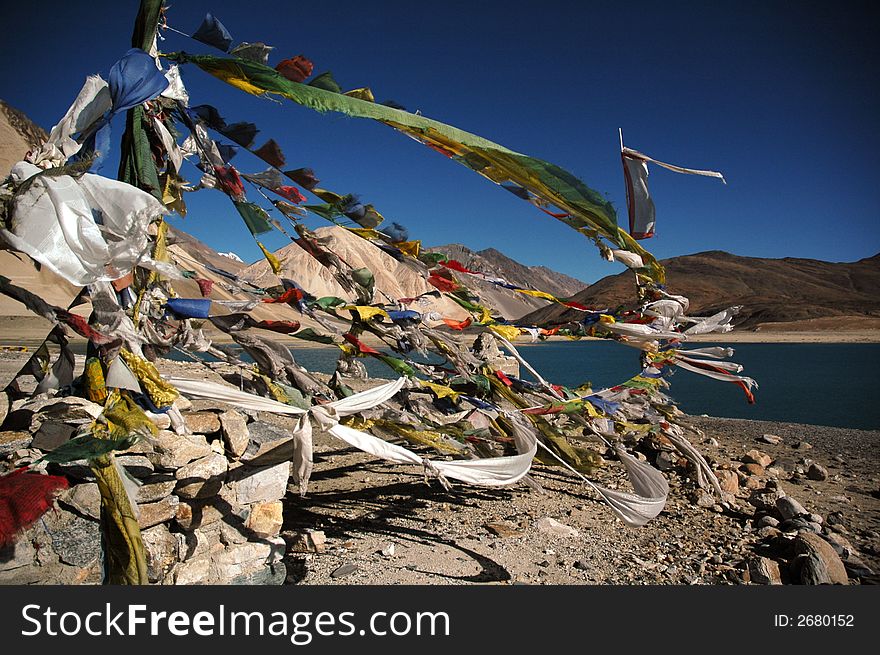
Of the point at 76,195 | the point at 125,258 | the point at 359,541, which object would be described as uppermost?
the point at 76,195

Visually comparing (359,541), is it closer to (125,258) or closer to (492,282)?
(492,282)

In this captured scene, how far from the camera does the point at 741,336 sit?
68.1m

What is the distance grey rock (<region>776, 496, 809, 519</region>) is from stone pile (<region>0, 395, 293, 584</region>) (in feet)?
14.5

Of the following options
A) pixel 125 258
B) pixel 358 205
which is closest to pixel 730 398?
pixel 358 205

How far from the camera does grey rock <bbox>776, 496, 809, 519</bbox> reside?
4.69 metres

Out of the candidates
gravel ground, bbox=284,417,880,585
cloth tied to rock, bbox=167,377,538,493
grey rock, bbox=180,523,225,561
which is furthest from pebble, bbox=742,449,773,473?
grey rock, bbox=180,523,225,561

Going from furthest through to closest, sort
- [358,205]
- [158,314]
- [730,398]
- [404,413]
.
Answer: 1. [730,398]
2. [404,413]
3. [358,205]
4. [158,314]

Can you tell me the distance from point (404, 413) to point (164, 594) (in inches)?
76.7

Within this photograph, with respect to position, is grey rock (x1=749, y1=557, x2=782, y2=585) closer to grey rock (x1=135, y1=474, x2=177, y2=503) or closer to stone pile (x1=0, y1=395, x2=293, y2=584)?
stone pile (x1=0, y1=395, x2=293, y2=584)

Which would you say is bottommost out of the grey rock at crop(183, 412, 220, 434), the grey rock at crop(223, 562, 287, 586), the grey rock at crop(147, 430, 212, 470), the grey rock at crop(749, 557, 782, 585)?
the grey rock at crop(749, 557, 782, 585)

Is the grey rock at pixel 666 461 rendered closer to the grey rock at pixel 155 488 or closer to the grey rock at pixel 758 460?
the grey rock at pixel 758 460

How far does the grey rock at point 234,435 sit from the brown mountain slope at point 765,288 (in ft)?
214

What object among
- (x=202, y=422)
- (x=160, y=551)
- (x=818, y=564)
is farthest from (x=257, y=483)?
(x=818, y=564)

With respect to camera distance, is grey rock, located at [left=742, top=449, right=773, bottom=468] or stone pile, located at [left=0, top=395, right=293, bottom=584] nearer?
Result: stone pile, located at [left=0, top=395, right=293, bottom=584]
